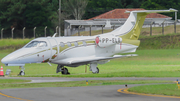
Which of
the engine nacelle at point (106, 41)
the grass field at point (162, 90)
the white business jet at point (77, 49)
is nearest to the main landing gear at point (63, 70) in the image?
the white business jet at point (77, 49)

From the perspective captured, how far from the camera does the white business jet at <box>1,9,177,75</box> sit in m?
31.9

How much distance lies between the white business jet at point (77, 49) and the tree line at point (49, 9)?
57978mm

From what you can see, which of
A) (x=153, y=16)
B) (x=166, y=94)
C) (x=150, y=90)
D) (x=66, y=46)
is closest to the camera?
(x=166, y=94)

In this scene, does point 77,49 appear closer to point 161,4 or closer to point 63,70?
point 63,70

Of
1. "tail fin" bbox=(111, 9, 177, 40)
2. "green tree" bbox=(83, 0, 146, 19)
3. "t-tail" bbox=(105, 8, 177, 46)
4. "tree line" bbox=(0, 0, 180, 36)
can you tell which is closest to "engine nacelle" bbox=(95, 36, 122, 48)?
"t-tail" bbox=(105, 8, 177, 46)

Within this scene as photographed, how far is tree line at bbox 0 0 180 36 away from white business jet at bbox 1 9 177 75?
58.0 metres

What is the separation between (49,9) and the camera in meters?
101

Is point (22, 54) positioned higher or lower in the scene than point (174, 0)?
lower

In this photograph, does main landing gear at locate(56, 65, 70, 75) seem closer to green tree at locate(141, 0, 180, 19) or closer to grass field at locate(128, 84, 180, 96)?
grass field at locate(128, 84, 180, 96)

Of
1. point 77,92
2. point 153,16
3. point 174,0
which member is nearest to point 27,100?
point 77,92

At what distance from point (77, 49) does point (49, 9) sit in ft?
222

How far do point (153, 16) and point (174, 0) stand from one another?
1227 cm

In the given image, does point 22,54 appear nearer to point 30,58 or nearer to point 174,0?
point 30,58

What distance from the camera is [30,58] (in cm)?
3192
